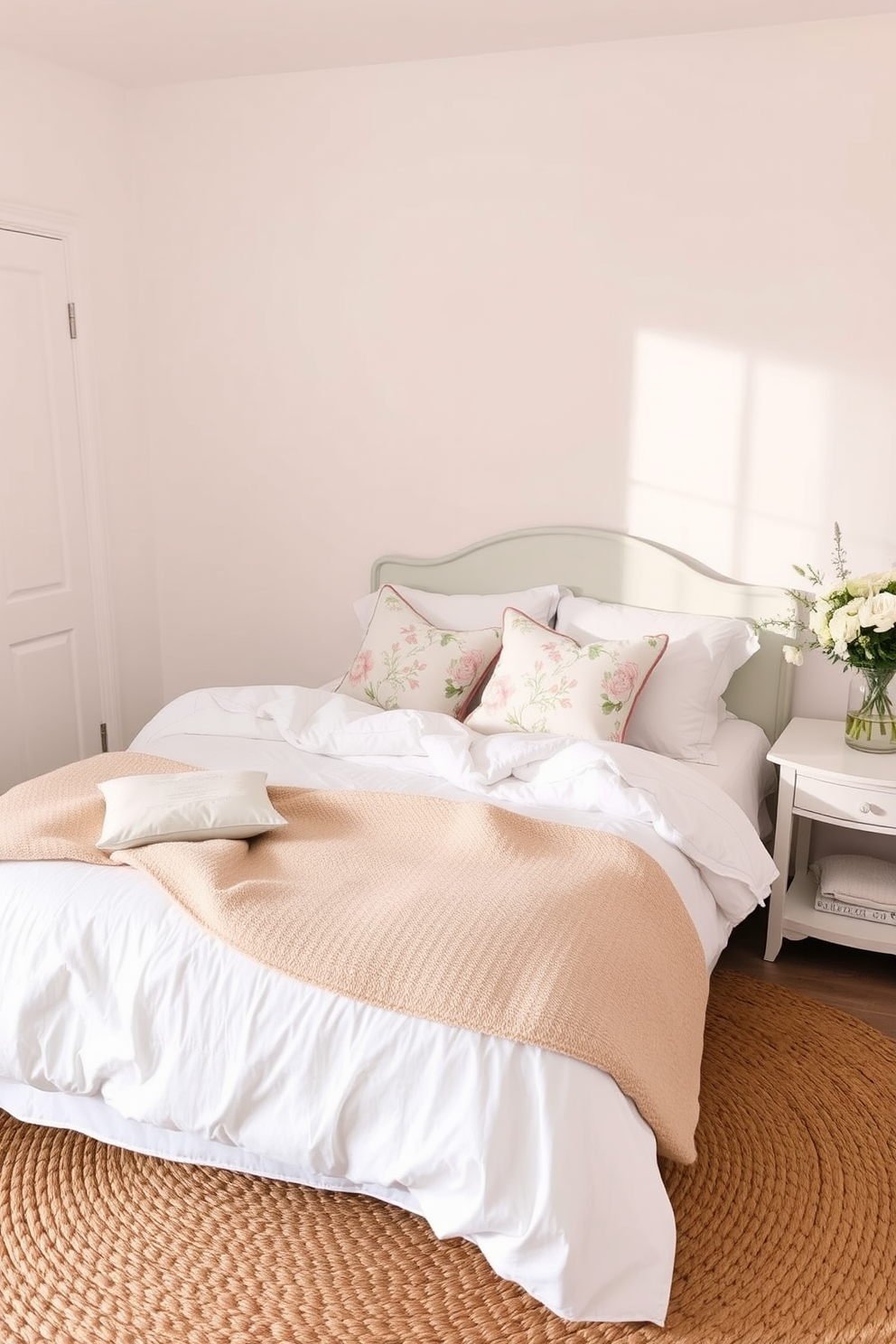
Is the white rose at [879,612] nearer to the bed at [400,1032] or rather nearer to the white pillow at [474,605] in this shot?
the bed at [400,1032]

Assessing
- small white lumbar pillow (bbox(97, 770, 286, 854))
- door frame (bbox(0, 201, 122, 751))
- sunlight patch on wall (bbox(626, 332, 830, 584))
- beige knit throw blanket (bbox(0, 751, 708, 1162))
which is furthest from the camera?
door frame (bbox(0, 201, 122, 751))

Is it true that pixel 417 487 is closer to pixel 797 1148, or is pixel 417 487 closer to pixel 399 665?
pixel 399 665

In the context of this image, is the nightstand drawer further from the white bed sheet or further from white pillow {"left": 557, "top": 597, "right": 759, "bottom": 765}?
white pillow {"left": 557, "top": 597, "right": 759, "bottom": 765}

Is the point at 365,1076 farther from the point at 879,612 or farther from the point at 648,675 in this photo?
the point at 879,612

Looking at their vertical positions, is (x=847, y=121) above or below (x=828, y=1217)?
above

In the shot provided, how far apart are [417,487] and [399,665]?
2.56 ft

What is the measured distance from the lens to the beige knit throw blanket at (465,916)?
189 centimetres

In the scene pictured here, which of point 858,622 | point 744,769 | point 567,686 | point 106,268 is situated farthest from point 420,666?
point 106,268

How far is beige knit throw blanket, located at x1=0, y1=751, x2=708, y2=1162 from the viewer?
1893 mm

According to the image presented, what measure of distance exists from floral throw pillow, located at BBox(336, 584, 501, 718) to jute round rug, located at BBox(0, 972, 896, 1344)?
53.7 inches

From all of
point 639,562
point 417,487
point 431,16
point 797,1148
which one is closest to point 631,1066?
point 797,1148

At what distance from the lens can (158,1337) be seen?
186 cm

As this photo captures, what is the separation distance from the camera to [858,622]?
2.95 meters

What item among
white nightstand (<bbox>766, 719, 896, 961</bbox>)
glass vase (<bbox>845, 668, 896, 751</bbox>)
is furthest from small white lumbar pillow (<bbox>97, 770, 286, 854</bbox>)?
glass vase (<bbox>845, 668, 896, 751</bbox>)
